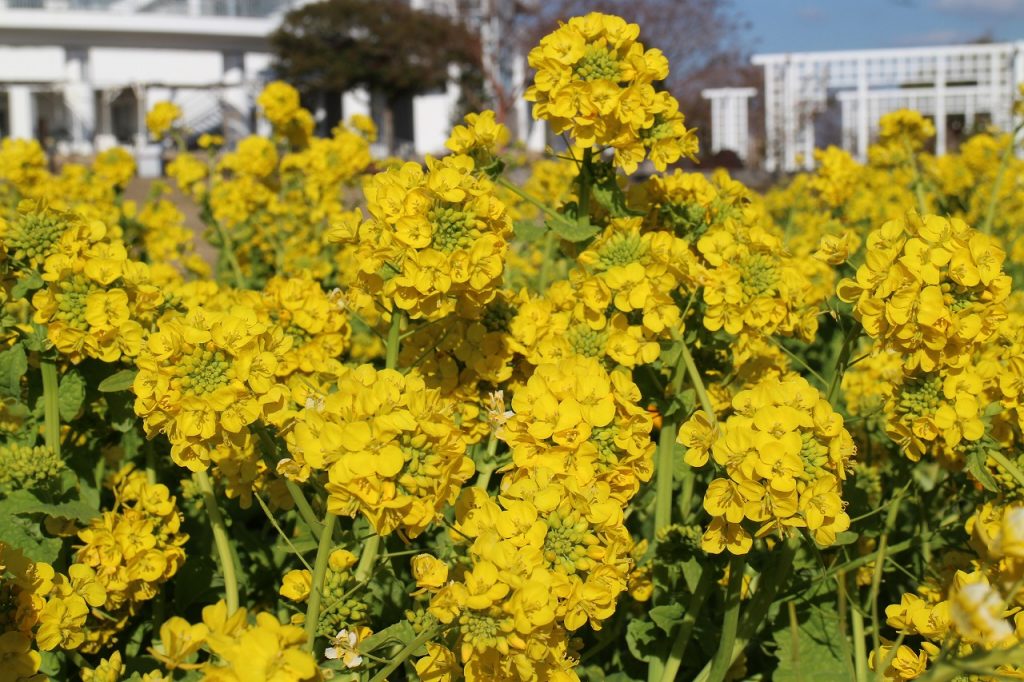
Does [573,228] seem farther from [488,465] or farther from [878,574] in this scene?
[878,574]

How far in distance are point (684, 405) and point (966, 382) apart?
53 cm

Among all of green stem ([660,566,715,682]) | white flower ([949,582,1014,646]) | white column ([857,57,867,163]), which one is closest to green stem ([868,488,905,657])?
green stem ([660,566,715,682])

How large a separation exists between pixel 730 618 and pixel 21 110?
37.1 metres

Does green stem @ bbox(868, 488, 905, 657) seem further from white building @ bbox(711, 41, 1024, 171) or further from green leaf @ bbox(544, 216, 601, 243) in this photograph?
white building @ bbox(711, 41, 1024, 171)

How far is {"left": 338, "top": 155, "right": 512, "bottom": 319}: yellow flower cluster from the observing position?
1802 mm

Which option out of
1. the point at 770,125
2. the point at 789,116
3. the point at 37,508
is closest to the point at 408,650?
the point at 37,508

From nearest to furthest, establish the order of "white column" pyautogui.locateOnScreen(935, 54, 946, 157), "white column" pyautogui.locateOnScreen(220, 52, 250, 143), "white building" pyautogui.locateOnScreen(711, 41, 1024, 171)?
"white building" pyautogui.locateOnScreen(711, 41, 1024, 171)
"white column" pyautogui.locateOnScreen(935, 54, 946, 157)
"white column" pyautogui.locateOnScreen(220, 52, 250, 143)

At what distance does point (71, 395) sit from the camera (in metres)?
2.18

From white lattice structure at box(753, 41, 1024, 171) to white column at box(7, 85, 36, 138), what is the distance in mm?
23902

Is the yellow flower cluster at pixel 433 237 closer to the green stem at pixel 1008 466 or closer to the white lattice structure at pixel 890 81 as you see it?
the green stem at pixel 1008 466

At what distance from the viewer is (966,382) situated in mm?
1887

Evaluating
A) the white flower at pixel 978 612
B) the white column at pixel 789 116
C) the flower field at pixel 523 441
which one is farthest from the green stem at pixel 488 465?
the white column at pixel 789 116

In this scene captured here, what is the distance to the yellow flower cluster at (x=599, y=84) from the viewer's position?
212cm

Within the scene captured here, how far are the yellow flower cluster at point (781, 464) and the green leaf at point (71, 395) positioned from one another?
1379mm
